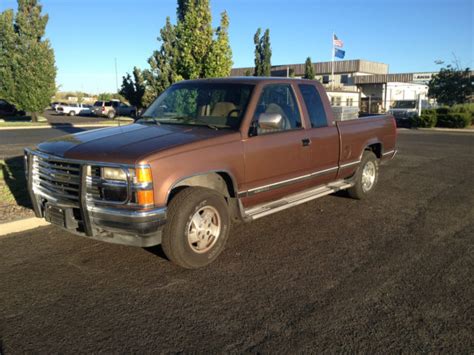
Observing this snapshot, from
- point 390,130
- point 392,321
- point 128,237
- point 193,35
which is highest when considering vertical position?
point 193,35

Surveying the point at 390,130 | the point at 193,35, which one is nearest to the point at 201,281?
the point at 390,130

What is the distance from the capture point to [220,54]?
51.5 ft

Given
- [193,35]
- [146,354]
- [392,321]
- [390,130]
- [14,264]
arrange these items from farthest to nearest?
[193,35] → [390,130] → [14,264] → [392,321] → [146,354]

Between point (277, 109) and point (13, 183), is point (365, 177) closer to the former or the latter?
point (277, 109)

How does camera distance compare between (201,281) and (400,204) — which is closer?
(201,281)

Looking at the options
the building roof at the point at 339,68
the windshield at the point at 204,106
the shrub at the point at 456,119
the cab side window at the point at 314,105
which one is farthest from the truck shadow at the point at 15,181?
the building roof at the point at 339,68

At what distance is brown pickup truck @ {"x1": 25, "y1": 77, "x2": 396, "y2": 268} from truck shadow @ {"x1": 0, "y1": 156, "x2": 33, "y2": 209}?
2079mm

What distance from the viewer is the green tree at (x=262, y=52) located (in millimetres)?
A: 39344

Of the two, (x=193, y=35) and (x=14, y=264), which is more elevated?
(x=193, y=35)

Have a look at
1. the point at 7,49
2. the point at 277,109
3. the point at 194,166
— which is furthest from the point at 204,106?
the point at 7,49

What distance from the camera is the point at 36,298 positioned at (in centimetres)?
351

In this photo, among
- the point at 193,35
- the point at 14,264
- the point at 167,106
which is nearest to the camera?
the point at 14,264

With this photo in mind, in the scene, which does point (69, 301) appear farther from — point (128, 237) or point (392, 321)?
point (392, 321)

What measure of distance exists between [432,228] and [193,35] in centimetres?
1260
